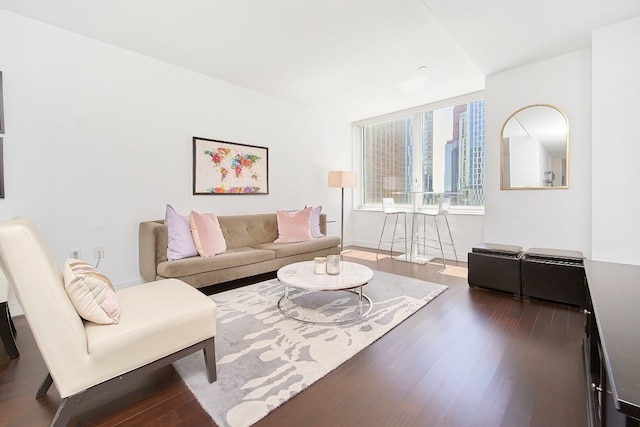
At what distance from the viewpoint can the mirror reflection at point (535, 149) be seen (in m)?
3.23

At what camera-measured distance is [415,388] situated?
158cm

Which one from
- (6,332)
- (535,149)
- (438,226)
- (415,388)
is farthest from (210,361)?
(438,226)

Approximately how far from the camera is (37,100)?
8.54 feet

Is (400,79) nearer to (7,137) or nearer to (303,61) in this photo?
(303,61)

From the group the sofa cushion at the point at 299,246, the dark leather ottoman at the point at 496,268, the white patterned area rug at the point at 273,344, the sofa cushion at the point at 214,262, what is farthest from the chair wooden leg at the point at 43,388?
the dark leather ottoman at the point at 496,268

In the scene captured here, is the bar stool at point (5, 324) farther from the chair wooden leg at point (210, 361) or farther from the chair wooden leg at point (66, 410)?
the chair wooden leg at point (210, 361)

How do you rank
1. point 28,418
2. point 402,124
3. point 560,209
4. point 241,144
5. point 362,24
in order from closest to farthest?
1. point 28,418
2. point 362,24
3. point 560,209
4. point 241,144
5. point 402,124

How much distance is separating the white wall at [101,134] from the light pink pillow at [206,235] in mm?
480

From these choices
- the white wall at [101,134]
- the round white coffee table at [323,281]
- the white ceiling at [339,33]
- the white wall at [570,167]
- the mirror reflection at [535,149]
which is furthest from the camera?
the mirror reflection at [535,149]

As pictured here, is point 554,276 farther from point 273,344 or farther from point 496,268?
point 273,344

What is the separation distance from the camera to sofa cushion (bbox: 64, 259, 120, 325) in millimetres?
1307

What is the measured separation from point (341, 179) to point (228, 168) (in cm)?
197

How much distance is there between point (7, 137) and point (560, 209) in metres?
5.46

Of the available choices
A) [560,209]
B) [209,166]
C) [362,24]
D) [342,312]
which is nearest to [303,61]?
[362,24]
